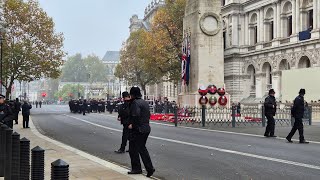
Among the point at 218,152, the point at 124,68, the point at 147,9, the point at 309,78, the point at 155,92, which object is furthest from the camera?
the point at 147,9

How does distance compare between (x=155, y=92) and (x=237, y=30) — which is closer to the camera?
(x=237, y=30)

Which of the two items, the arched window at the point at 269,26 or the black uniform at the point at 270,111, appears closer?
the black uniform at the point at 270,111

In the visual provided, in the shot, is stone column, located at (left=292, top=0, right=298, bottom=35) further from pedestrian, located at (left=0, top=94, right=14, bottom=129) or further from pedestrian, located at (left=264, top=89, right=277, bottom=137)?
pedestrian, located at (left=0, top=94, right=14, bottom=129)

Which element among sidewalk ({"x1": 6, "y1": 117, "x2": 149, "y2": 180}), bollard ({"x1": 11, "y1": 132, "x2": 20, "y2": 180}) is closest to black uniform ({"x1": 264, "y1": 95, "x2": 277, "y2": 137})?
sidewalk ({"x1": 6, "y1": 117, "x2": 149, "y2": 180})

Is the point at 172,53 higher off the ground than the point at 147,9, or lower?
lower

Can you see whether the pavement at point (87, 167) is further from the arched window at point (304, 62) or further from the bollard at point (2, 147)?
the arched window at point (304, 62)

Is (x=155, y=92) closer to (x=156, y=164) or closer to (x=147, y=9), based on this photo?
(x=147, y=9)

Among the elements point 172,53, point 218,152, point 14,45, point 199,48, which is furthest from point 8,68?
point 218,152

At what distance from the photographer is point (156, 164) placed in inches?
441

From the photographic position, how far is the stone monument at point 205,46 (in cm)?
2955

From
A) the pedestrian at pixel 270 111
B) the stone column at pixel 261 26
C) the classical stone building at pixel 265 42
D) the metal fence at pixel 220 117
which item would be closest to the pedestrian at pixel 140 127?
the pedestrian at pixel 270 111

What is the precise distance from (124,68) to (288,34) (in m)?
29.8

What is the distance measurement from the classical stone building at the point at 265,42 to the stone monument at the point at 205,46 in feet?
79.7

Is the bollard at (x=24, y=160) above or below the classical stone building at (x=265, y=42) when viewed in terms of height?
below
